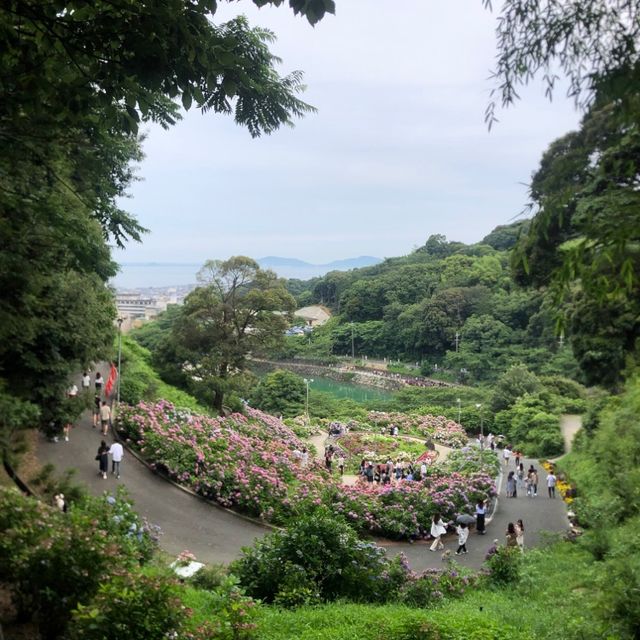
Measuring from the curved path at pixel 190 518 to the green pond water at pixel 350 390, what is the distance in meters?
37.0

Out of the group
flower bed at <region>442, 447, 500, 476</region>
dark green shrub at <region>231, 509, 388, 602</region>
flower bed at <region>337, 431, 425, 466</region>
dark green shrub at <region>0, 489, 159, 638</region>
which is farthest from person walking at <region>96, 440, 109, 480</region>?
flower bed at <region>337, 431, 425, 466</region>

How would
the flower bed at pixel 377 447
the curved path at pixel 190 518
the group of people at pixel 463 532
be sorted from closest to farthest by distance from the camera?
the curved path at pixel 190 518 < the group of people at pixel 463 532 < the flower bed at pixel 377 447

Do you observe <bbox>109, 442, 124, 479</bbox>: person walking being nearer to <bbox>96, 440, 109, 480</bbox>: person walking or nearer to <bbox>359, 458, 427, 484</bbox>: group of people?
<bbox>96, 440, 109, 480</bbox>: person walking

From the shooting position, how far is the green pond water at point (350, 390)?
52938 millimetres

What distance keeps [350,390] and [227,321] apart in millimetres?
37758

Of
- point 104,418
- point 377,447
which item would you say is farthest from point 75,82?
point 377,447

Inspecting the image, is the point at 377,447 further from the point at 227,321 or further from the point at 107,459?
the point at 107,459

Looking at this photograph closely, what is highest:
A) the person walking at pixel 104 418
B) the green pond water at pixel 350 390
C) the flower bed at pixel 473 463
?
the person walking at pixel 104 418

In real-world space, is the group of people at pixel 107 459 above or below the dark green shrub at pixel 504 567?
above

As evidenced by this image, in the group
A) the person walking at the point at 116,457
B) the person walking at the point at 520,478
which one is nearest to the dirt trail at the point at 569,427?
the person walking at the point at 520,478

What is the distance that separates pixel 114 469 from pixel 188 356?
8546 millimetres

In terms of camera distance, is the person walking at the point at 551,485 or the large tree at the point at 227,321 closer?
the person walking at the point at 551,485

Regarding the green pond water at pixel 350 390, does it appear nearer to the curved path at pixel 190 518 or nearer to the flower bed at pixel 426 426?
the flower bed at pixel 426 426

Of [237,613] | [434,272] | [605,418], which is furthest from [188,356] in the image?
[434,272]
